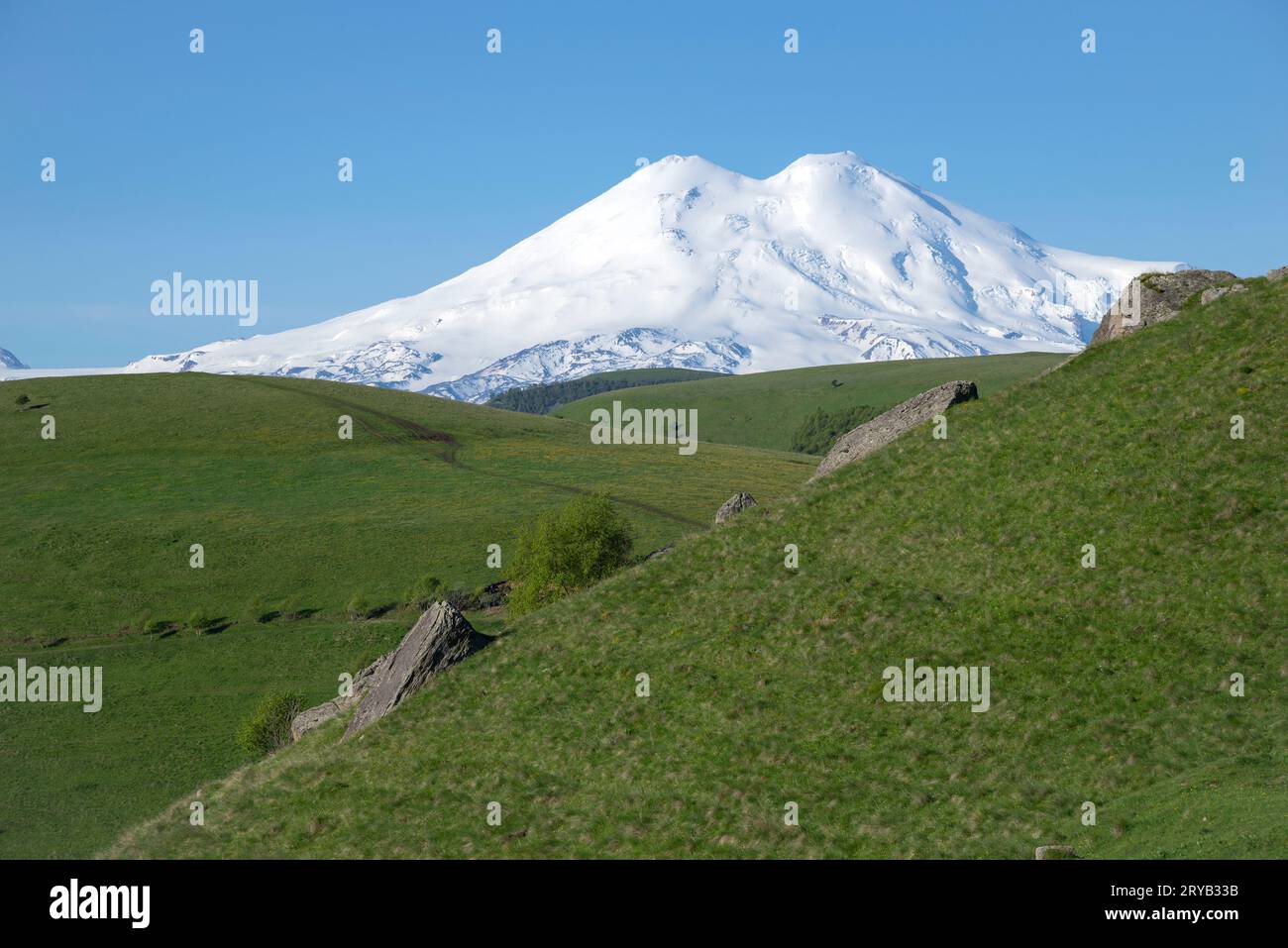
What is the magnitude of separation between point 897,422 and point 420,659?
21.4 m

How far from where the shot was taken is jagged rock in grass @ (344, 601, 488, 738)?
3884 centimetres

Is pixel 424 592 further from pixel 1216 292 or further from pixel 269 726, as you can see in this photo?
pixel 1216 292

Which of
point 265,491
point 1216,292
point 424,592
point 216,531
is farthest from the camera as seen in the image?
point 265,491

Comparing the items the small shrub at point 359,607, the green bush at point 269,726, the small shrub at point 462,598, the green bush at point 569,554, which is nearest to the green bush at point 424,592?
the small shrub at point 462,598

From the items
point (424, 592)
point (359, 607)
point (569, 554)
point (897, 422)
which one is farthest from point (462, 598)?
point (897, 422)

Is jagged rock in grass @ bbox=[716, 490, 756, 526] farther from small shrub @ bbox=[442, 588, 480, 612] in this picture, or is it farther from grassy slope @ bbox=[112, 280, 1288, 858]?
small shrub @ bbox=[442, 588, 480, 612]

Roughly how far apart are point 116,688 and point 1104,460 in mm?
66559

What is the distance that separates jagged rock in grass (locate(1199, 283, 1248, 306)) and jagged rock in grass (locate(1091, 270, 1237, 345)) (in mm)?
558

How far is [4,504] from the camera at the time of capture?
116 metres

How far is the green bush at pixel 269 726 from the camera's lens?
6531 cm

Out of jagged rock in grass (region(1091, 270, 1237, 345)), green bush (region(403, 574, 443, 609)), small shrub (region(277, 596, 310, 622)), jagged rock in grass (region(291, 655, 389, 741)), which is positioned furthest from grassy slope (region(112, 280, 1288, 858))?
small shrub (region(277, 596, 310, 622))

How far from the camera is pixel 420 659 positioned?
3969 cm
